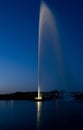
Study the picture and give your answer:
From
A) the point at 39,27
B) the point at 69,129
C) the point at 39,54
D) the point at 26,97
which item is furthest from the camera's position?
the point at 26,97

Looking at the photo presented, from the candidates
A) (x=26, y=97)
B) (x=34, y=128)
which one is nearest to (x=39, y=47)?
(x=34, y=128)

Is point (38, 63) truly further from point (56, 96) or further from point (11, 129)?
point (56, 96)

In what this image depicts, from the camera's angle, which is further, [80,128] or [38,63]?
[38,63]

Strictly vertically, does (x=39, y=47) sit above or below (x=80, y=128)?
above

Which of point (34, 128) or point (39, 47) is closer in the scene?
point (34, 128)

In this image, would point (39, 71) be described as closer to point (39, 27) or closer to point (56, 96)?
point (39, 27)

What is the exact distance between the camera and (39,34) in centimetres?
5384

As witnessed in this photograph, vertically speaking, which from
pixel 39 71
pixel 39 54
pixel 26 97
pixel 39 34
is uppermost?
pixel 39 34

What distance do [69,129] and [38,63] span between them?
33029 mm

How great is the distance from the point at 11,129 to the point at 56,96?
495ft

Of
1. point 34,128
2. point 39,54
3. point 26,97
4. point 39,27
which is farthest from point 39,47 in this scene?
point 26,97

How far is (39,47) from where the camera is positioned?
5672cm

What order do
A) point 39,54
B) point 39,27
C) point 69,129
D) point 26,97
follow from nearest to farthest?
1. point 69,129
2. point 39,27
3. point 39,54
4. point 26,97

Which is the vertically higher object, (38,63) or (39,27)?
(39,27)
